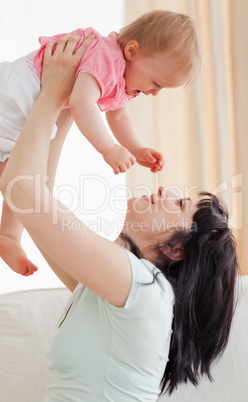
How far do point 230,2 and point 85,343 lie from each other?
6.61 feet

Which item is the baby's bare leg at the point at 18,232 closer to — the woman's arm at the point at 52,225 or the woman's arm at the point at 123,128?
the woman's arm at the point at 123,128

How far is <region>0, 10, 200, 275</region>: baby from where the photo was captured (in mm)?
1199

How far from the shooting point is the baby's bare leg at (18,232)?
4.62 feet

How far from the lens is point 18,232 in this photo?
4.87 feet

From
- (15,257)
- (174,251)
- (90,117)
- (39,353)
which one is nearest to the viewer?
(90,117)

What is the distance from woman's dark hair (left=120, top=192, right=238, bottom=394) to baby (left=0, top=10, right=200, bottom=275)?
0.25 metres

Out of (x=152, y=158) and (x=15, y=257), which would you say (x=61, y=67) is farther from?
(x=15, y=257)

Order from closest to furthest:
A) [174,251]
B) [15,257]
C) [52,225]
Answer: [52,225], [174,251], [15,257]

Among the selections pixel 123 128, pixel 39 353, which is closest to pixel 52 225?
pixel 123 128

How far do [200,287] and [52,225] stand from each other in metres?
0.41

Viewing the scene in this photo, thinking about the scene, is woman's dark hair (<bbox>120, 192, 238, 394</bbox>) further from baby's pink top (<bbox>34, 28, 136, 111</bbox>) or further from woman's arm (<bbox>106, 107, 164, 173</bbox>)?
baby's pink top (<bbox>34, 28, 136, 111</bbox>)

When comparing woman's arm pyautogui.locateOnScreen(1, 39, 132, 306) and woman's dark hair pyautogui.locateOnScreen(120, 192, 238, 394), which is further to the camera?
woman's dark hair pyautogui.locateOnScreen(120, 192, 238, 394)

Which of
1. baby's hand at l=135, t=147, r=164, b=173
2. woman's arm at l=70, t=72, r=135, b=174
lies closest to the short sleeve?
woman's arm at l=70, t=72, r=135, b=174

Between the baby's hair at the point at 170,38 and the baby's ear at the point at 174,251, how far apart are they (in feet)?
1.34
